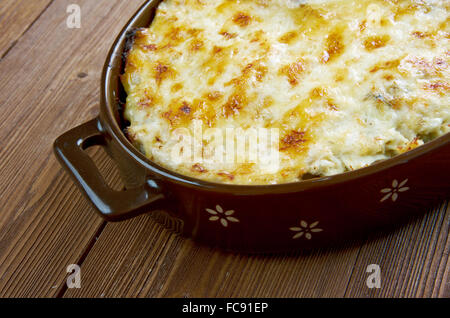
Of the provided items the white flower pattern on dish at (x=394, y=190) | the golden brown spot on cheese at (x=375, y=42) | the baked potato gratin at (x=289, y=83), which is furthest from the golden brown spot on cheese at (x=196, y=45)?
the white flower pattern on dish at (x=394, y=190)

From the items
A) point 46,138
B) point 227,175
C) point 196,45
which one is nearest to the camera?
point 227,175

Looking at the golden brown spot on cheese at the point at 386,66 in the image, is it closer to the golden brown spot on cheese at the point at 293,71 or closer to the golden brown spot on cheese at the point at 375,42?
the golden brown spot on cheese at the point at 375,42

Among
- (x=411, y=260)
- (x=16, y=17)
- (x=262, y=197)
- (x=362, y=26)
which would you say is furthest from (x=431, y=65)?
(x=16, y=17)

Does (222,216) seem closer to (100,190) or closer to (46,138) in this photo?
(100,190)

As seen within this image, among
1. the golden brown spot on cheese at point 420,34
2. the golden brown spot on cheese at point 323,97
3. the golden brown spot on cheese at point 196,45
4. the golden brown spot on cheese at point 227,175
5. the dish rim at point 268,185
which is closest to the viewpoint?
the dish rim at point 268,185

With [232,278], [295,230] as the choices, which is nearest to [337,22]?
[295,230]

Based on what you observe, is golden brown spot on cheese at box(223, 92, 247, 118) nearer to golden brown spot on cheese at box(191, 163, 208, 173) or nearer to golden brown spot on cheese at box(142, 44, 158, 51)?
golden brown spot on cheese at box(191, 163, 208, 173)
